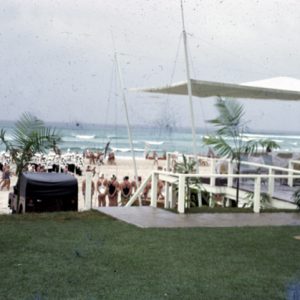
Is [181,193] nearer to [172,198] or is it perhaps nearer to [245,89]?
[172,198]

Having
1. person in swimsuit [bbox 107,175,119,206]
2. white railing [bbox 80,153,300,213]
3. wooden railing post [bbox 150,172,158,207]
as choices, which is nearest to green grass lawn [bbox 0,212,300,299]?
white railing [bbox 80,153,300,213]

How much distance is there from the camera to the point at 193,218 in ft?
→ 34.6

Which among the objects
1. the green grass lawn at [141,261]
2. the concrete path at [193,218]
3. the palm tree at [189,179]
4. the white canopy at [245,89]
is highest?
the white canopy at [245,89]

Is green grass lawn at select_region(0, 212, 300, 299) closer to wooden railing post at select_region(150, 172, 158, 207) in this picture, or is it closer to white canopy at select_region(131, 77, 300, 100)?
wooden railing post at select_region(150, 172, 158, 207)

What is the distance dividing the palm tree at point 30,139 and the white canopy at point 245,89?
Result: 12.2 feet

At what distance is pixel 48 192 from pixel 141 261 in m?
7.76

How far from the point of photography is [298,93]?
1455 cm

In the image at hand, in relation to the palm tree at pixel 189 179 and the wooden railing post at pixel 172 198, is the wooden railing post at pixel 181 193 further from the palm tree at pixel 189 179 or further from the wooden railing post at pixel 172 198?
the wooden railing post at pixel 172 198

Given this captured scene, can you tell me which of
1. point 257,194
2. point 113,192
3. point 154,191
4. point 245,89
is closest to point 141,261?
point 257,194

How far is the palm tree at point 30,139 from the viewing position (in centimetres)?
1204

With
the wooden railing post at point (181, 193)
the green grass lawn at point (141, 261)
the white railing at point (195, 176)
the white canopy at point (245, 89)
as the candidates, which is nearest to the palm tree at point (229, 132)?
the white canopy at point (245, 89)

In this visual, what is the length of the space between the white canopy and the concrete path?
3769 mm

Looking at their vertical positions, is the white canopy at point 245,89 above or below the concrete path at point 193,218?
above

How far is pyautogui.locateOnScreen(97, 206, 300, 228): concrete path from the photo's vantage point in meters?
9.87
